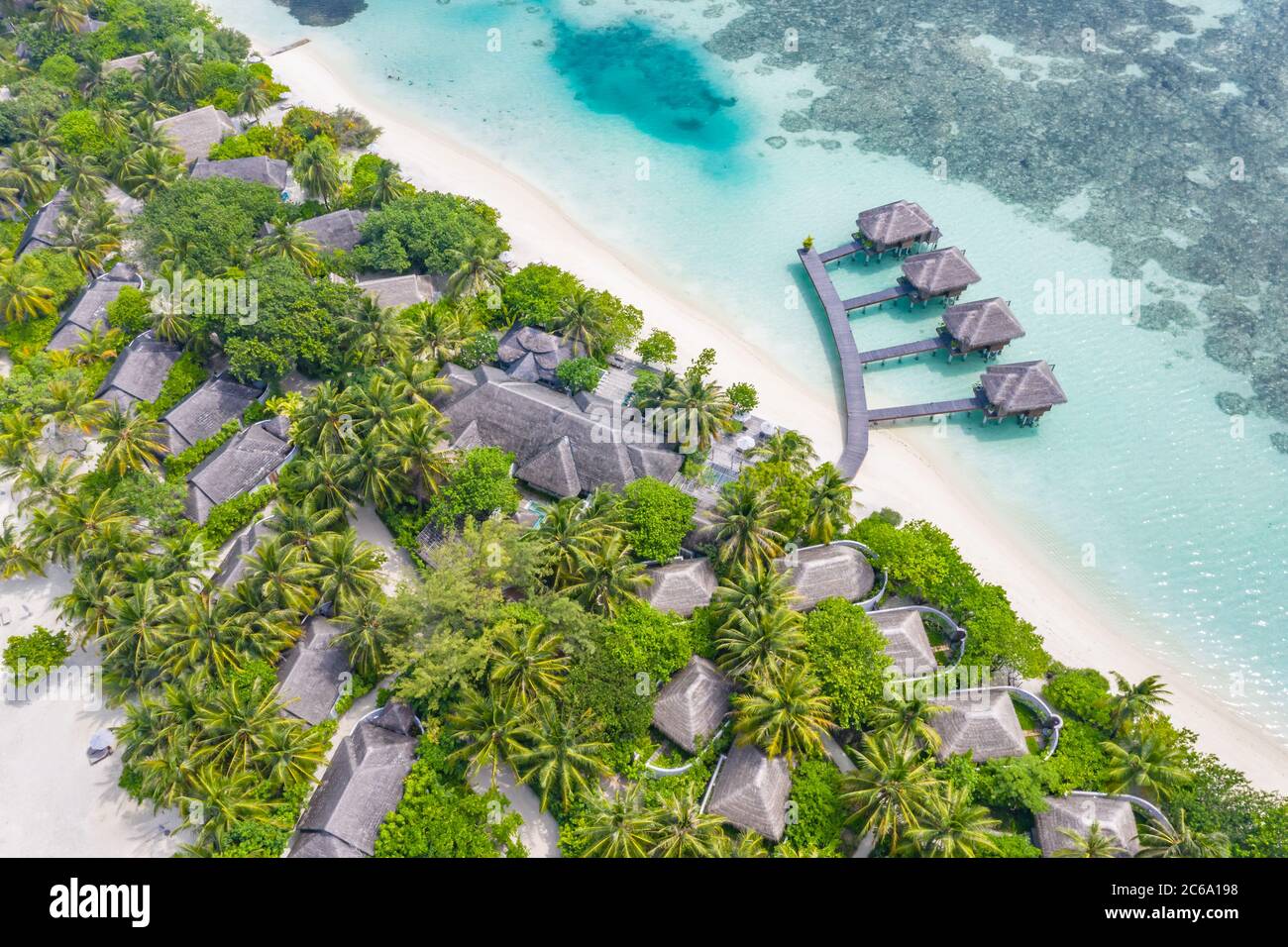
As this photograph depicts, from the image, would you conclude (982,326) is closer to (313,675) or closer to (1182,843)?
(1182,843)

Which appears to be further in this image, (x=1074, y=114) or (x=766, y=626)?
(x=1074, y=114)

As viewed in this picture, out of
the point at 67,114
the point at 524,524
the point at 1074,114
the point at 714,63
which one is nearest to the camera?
the point at 524,524

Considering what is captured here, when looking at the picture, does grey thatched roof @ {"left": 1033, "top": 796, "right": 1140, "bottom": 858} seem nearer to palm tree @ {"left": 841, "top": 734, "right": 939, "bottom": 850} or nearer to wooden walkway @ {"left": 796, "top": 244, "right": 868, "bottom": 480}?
palm tree @ {"left": 841, "top": 734, "right": 939, "bottom": 850}

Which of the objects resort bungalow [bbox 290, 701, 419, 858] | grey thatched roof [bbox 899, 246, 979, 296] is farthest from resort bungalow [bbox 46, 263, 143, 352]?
grey thatched roof [bbox 899, 246, 979, 296]

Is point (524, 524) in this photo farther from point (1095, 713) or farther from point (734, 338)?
point (1095, 713)

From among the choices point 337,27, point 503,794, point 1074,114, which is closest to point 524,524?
point 503,794

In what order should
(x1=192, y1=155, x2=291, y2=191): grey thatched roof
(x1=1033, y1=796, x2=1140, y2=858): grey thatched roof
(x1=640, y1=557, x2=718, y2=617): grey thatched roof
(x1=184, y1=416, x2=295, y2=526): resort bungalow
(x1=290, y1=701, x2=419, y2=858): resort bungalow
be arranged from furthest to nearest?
(x1=192, y1=155, x2=291, y2=191): grey thatched roof → (x1=184, y1=416, x2=295, y2=526): resort bungalow → (x1=640, y1=557, x2=718, y2=617): grey thatched roof → (x1=1033, y1=796, x2=1140, y2=858): grey thatched roof → (x1=290, y1=701, x2=419, y2=858): resort bungalow

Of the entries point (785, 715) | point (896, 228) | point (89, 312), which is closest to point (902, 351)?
point (896, 228)
